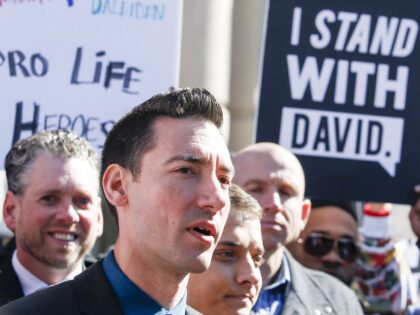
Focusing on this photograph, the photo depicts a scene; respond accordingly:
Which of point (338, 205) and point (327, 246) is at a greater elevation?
point (338, 205)

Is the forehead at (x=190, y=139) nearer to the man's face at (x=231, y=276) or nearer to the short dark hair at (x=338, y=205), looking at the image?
the man's face at (x=231, y=276)

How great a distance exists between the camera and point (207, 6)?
31.1 feet

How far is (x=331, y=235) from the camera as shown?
17.9 ft

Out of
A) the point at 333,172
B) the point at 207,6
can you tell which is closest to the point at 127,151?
the point at 333,172

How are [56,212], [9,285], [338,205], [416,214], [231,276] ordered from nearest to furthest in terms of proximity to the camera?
[231,276] < [9,285] < [56,212] < [416,214] < [338,205]

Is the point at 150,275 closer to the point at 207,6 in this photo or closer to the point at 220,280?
the point at 220,280

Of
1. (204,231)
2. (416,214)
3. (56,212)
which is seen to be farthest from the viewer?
(416,214)

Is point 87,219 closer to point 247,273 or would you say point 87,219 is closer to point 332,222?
point 247,273

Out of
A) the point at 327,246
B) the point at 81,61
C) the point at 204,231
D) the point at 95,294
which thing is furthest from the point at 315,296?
the point at 95,294

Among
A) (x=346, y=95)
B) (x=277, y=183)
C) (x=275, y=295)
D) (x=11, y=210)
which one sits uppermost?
(x=346, y=95)

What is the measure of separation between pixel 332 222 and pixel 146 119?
2.76 m

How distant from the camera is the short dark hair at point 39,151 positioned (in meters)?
4.35

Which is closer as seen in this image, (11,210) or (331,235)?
(11,210)

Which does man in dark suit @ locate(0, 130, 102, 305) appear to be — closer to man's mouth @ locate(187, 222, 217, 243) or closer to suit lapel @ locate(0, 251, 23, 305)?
suit lapel @ locate(0, 251, 23, 305)
